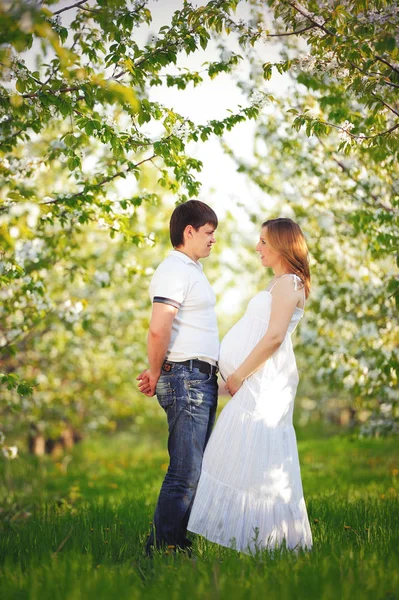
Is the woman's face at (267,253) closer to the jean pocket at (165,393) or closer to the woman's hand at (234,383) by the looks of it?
the woman's hand at (234,383)

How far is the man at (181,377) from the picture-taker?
3533 mm

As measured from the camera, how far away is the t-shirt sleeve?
3545 millimetres

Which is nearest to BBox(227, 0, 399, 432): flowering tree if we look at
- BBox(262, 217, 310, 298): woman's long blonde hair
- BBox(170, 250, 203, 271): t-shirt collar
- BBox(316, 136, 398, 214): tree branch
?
BBox(316, 136, 398, 214): tree branch

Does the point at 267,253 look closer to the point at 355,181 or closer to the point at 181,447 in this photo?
the point at 181,447

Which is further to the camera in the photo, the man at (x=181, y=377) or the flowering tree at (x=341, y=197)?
the flowering tree at (x=341, y=197)

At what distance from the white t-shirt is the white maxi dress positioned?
14 cm

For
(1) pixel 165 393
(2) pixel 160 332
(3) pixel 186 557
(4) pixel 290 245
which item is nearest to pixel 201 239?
(4) pixel 290 245

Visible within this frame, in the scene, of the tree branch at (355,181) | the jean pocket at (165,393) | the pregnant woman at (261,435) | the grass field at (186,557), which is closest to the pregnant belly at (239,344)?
the pregnant woman at (261,435)

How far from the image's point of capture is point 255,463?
3436 mm

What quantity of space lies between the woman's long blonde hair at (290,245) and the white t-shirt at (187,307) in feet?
1.71

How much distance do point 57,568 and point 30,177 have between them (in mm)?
3723

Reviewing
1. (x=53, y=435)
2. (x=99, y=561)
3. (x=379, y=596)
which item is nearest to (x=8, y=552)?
(x=99, y=561)

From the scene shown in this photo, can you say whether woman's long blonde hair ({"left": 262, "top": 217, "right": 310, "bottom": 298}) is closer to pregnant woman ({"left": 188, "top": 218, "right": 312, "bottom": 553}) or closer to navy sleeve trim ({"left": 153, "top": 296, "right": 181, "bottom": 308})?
pregnant woman ({"left": 188, "top": 218, "right": 312, "bottom": 553})

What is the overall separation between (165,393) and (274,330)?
0.77 meters
